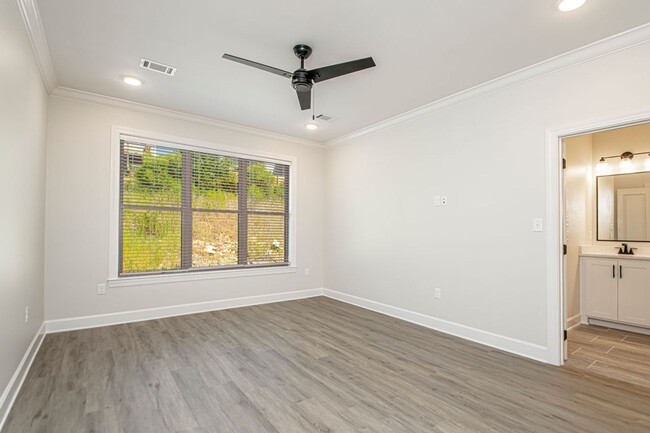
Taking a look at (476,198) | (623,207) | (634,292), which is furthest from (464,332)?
(623,207)

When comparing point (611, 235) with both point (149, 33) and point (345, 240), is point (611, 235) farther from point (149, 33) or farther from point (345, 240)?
point (149, 33)

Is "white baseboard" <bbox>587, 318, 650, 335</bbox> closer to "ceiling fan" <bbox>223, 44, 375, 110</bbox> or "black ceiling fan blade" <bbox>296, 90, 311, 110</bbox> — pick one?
"ceiling fan" <bbox>223, 44, 375, 110</bbox>

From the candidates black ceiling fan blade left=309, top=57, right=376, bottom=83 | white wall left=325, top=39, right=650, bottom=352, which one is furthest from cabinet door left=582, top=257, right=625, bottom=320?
black ceiling fan blade left=309, top=57, right=376, bottom=83

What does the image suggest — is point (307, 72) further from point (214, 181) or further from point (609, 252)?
point (609, 252)

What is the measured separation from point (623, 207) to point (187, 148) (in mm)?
5898

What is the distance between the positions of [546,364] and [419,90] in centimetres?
299

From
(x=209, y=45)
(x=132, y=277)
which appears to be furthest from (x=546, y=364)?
(x=132, y=277)

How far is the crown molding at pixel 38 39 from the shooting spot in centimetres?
231

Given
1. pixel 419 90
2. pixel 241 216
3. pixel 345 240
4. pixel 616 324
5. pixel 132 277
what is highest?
pixel 419 90

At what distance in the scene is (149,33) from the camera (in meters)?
2.69

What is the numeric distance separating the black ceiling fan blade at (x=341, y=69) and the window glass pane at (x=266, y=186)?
107 inches

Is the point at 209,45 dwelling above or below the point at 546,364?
above

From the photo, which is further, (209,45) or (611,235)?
(611,235)

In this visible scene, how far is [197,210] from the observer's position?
474 centimetres
